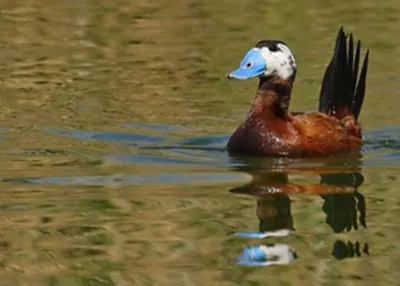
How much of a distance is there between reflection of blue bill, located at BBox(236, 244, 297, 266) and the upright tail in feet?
12.7

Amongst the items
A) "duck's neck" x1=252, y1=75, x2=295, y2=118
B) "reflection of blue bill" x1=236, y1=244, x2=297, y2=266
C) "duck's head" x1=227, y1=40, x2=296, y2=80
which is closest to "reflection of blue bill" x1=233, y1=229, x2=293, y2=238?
"reflection of blue bill" x1=236, y1=244, x2=297, y2=266

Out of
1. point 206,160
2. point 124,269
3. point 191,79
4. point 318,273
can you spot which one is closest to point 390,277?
point 318,273

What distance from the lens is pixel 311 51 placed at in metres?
15.7

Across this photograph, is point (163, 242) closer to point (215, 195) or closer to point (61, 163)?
point (215, 195)

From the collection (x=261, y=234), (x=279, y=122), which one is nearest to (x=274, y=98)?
(x=279, y=122)

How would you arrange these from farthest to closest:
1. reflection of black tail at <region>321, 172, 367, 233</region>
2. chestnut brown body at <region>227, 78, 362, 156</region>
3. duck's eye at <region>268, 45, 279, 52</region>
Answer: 1. duck's eye at <region>268, 45, 279, 52</region>
2. chestnut brown body at <region>227, 78, 362, 156</region>
3. reflection of black tail at <region>321, 172, 367, 233</region>

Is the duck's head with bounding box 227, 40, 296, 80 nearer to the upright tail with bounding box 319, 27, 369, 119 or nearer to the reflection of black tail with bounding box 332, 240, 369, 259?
the upright tail with bounding box 319, 27, 369, 119

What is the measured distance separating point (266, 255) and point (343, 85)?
4184 mm

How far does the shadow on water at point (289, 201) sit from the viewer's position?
712 cm

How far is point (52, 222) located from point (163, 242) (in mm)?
832

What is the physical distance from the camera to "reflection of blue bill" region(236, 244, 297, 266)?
22.6 ft

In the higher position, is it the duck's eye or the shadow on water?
the duck's eye

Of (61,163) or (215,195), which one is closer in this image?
(215,195)

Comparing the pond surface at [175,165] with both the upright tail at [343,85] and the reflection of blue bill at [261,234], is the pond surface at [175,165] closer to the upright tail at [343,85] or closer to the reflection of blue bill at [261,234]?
the reflection of blue bill at [261,234]
